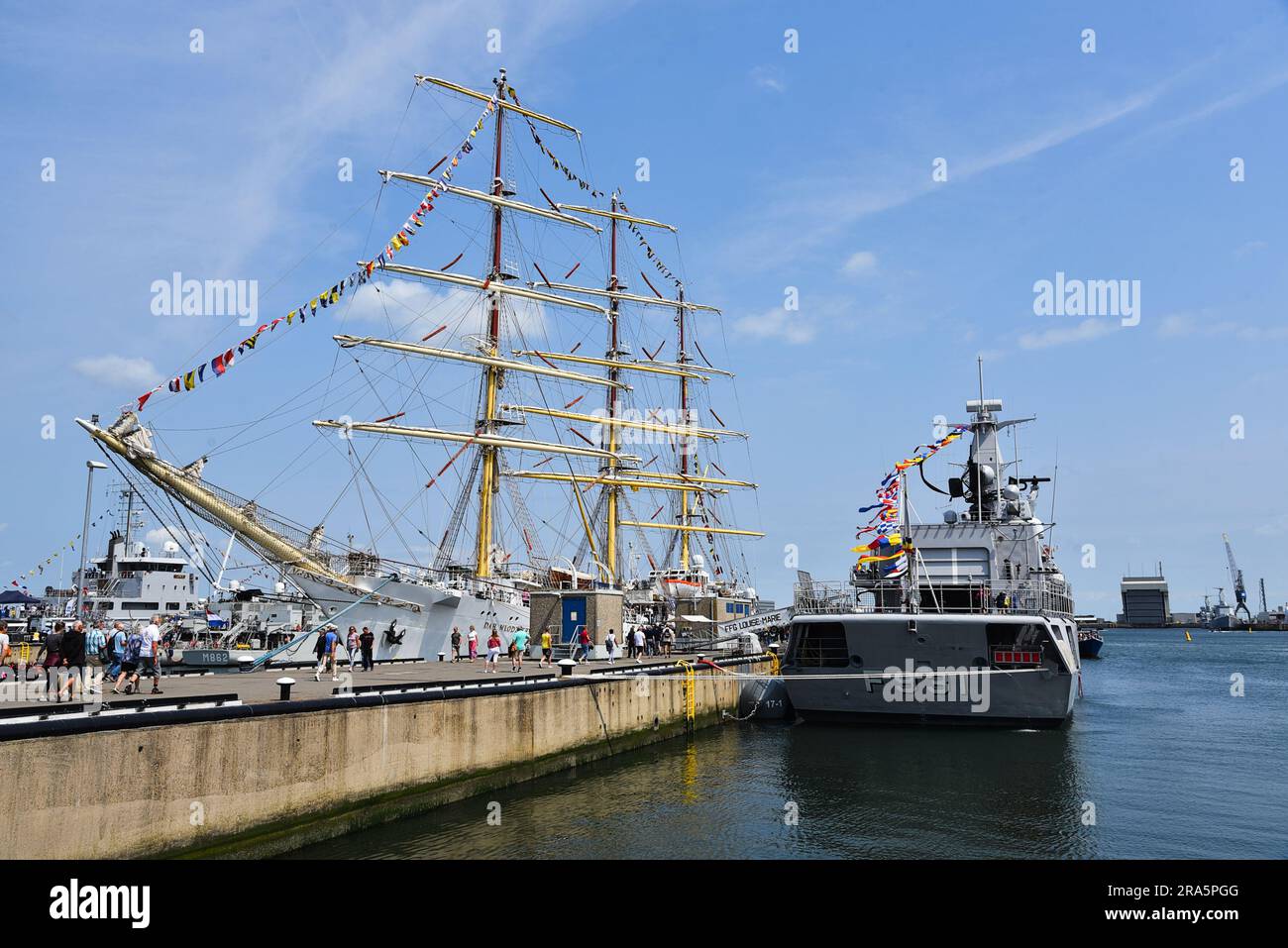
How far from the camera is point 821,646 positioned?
28.8 metres

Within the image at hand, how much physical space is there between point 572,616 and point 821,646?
840 centimetres

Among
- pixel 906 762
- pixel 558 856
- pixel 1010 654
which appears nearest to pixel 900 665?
pixel 1010 654

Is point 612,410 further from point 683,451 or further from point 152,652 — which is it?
point 152,652

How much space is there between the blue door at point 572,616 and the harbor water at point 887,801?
5759mm

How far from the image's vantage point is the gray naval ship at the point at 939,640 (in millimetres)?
26516

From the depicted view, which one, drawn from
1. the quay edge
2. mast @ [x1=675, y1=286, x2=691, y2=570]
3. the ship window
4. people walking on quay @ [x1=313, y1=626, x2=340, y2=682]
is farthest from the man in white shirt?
mast @ [x1=675, y1=286, x2=691, y2=570]

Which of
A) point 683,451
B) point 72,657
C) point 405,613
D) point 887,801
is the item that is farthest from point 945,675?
point 683,451

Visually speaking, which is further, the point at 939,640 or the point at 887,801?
the point at 939,640

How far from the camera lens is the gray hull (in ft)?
86.7

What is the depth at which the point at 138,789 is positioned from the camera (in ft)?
37.4

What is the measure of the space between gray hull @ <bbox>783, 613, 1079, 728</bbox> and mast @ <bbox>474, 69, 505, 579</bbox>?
2535 cm

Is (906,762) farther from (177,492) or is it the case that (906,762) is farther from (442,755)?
(177,492)
